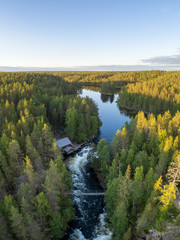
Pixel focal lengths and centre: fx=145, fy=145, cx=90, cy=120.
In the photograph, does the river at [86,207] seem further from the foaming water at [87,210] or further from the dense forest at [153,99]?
the dense forest at [153,99]

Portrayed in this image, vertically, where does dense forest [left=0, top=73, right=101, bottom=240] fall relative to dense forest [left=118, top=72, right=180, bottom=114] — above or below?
below

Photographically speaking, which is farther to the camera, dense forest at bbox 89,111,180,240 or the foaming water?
the foaming water

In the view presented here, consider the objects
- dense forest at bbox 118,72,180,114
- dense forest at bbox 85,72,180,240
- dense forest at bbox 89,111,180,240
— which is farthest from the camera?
dense forest at bbox 118,72,180,114

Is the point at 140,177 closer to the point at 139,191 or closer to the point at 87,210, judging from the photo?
the point at 139,191

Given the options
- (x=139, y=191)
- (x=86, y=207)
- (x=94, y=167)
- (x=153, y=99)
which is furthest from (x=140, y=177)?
(x=153, y=99)

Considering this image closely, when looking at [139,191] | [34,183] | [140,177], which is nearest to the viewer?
[140,177]

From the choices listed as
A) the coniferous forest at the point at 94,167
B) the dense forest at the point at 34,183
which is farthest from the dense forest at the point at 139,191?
the dense forest at the point at 34,183

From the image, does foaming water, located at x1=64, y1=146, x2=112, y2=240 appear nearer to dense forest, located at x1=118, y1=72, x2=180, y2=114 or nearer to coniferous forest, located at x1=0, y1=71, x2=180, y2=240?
coniferous forest, located at x1=0, y1=71, x2=180, y2=240

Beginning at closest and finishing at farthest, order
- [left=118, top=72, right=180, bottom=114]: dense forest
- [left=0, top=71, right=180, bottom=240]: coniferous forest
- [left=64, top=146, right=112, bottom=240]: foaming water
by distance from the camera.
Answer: [left=0, top=71, right=180, bottom=240]: coniferous forest, [left=64, top=146, right=112, bottom=240]: foaming water, [left=118, top=72, right=180, bottom=114]: dense forest

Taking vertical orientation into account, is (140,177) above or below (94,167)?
above

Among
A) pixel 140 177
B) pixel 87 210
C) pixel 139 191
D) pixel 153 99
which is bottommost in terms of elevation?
pixel 87 210

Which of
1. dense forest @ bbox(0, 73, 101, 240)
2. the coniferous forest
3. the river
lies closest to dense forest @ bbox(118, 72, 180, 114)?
the coniferous forest

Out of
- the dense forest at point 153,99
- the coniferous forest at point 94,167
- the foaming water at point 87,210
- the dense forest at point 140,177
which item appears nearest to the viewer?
the coniferous forest at point 94,167
